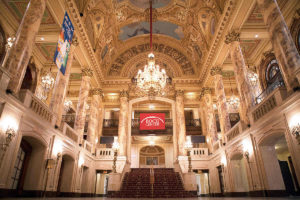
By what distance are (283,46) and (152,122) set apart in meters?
11.4

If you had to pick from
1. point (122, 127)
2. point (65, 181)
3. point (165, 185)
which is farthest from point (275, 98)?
point (122, 127)

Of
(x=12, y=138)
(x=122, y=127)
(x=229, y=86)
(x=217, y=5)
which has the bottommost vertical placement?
(x=12, y=138)

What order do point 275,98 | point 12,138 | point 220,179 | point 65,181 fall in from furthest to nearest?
1. point 220,179
2. point 65,181
3. point 275,98
4. point 12,138

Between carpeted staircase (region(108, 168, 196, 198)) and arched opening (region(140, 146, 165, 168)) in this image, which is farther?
arched opening (region(140, 146, 165, 168))

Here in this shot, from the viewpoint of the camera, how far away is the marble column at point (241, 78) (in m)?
8.91

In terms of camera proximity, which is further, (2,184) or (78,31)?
(78,31)

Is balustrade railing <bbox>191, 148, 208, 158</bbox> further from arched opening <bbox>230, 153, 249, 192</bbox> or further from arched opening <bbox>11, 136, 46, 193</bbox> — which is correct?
arched opening <bbox>11, 136, 46, 193</bbox>

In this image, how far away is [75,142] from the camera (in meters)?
10.6

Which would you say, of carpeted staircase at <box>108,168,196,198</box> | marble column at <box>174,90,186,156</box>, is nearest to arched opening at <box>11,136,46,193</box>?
carpeted staircase at <box>108,168,196,198</box>

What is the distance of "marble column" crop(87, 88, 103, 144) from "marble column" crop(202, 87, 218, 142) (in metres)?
8.42

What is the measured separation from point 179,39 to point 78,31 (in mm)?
9340

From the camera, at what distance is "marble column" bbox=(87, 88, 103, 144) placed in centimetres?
1385

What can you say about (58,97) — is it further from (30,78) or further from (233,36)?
(233,36)

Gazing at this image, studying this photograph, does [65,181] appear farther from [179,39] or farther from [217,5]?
[179,39]
